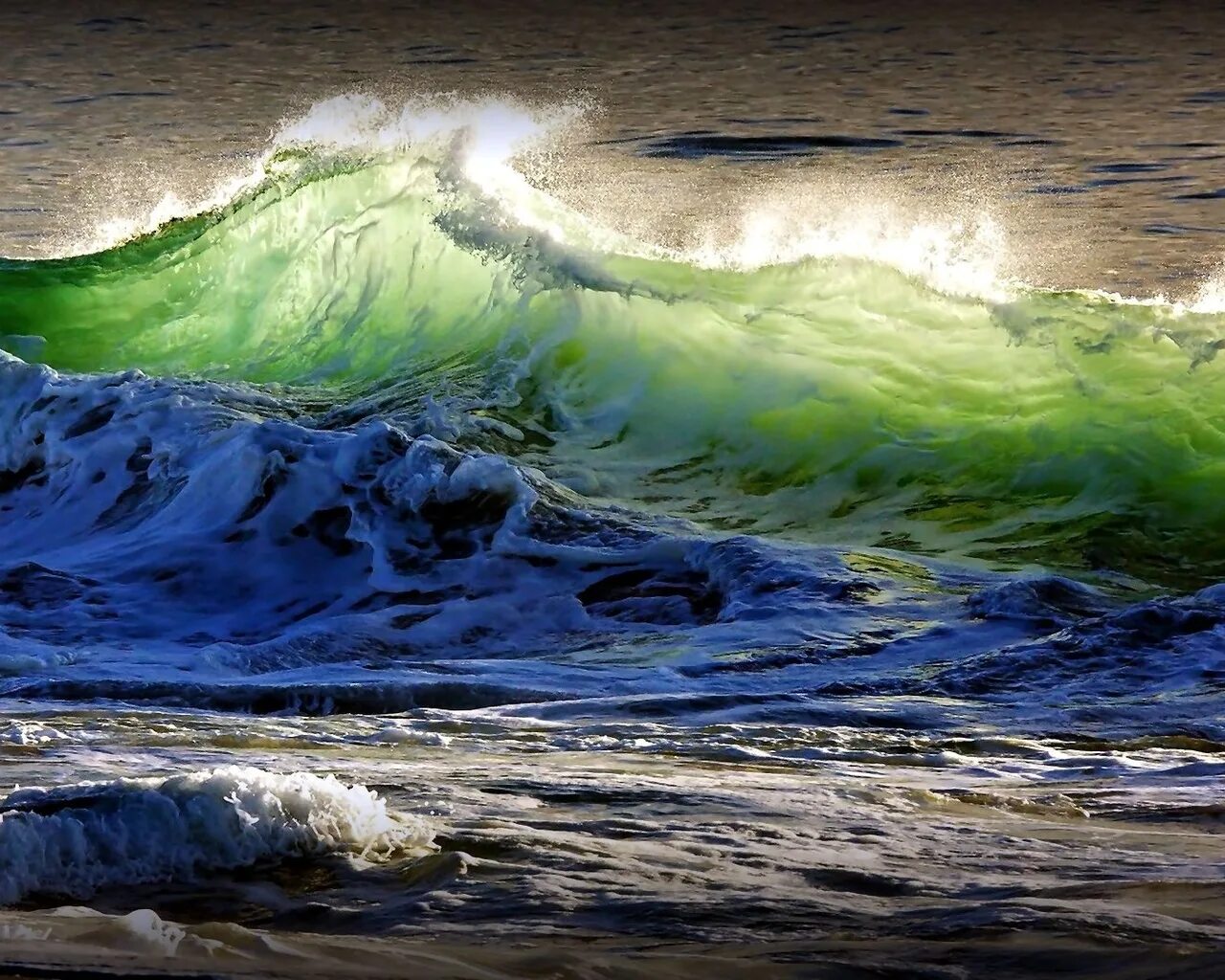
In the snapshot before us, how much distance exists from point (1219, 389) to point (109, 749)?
20.4ft

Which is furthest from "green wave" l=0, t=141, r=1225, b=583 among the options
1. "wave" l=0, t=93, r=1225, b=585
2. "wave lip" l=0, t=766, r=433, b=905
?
"wave lip" l=0, t=766, r=433, b=905

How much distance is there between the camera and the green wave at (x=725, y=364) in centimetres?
895

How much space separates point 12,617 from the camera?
311 inches

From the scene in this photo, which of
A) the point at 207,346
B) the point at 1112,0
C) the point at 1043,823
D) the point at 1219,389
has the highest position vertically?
the point at 1112,0

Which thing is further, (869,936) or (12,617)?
(12,617)

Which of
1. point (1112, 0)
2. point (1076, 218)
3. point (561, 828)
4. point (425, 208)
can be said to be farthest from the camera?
point (1112, 0)

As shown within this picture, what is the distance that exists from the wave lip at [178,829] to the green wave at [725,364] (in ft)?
15.1

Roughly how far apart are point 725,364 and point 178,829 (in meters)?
7.65

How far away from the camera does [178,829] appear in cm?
384

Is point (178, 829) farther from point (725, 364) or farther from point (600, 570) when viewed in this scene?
point (725, 364)

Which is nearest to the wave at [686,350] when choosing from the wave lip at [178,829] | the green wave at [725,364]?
the green wave at [725,364]

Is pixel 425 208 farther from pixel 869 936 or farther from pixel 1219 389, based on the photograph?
pixel 869 936

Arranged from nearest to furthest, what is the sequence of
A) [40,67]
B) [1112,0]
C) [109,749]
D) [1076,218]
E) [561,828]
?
1. [561,828]
2. [109,749]
3. [1076,218]
4. [40,67]
5. [1112,0]

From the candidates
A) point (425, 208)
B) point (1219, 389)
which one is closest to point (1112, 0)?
point (425, 208)
